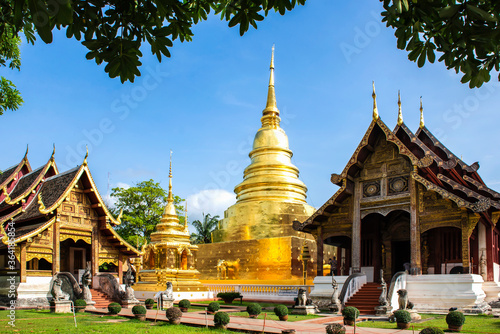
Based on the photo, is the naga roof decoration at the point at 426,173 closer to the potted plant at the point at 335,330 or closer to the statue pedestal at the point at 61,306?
the potted plant at the point at 335,330

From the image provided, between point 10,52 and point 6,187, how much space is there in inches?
560

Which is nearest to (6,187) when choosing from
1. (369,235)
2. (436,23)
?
(369,235)

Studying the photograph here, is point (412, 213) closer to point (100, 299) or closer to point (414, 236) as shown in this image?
point (414, 236)

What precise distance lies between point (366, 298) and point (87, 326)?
9636 mm

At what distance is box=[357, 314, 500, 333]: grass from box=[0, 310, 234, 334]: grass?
4689mm

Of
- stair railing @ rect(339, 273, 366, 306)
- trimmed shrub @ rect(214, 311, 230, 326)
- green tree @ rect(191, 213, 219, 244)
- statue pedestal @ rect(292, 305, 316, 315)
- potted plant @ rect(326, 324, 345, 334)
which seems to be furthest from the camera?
green tree @ rect(191, 213, 219, 244)

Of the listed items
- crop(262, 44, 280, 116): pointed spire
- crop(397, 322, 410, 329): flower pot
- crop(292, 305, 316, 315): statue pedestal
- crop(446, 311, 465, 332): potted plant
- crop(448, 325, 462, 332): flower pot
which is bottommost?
crop(292, 305, 316, 315): statue pedestal

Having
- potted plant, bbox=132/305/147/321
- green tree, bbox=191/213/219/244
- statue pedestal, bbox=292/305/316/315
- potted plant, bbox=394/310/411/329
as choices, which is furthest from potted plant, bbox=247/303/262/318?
green tree, bbox=191/213/219/244

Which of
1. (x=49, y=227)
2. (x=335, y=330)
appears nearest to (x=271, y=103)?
(x=49, y=227)

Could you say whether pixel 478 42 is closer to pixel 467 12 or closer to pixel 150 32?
pixel 467 12

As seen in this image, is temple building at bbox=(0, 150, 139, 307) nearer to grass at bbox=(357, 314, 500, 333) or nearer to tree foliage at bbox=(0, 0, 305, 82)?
grass at bbox=(357, 314, 500, 333)

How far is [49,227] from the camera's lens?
18.8m

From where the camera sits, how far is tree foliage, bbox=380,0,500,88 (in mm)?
4699

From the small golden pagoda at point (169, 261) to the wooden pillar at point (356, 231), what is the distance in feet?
33.5
